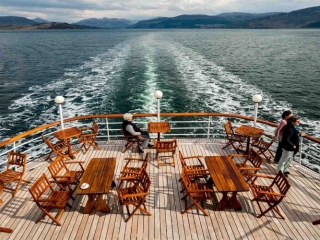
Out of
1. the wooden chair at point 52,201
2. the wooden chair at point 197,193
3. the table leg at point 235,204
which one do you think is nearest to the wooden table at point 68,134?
the wooden chair at point 52,201

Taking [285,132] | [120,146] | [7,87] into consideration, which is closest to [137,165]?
[120,146]

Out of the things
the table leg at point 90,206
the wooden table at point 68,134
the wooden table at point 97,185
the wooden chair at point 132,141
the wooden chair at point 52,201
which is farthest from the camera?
the wooden chair at point 132,141

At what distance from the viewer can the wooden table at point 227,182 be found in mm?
5016

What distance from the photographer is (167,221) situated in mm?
5016

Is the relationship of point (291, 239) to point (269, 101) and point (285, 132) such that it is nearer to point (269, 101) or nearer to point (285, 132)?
point (285, 132)

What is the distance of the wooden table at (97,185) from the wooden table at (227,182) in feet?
7.72

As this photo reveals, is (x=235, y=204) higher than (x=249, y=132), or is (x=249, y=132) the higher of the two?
(x=249, y=132)

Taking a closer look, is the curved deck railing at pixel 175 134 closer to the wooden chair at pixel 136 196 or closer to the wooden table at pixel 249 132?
the wooden table at pixel 249 132

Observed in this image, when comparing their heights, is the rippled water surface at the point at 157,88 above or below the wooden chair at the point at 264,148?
below

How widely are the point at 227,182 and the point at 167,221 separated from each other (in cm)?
152

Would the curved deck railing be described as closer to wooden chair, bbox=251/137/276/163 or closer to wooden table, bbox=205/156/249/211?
wooden chair, bbox=251/137/276/163

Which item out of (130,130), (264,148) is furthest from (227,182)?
(130,130)

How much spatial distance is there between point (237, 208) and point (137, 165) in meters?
3.12

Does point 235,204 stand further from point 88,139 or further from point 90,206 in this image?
point 88,139
